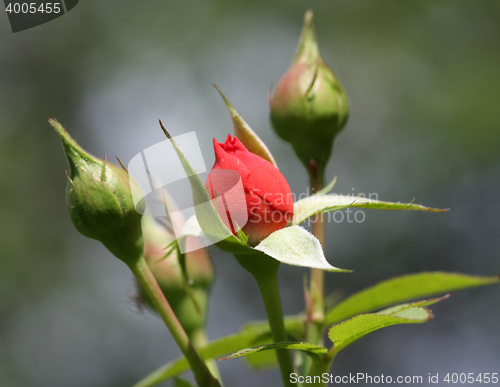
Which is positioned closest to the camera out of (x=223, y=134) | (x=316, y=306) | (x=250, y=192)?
(x=250, y=192)

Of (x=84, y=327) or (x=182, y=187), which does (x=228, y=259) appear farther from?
(x=182, y=187)

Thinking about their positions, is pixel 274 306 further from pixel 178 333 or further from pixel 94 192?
pixel 94 192

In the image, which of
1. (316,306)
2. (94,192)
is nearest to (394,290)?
(316,306)

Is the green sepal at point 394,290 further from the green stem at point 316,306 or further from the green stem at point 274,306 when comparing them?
the green stem at point 274,306

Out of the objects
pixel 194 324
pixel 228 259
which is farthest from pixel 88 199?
pixel 228 259

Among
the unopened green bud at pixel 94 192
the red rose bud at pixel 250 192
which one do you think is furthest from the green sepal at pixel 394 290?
the unopened green bud at pixel 94 192
